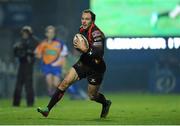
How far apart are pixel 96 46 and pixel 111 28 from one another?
32.3 feet

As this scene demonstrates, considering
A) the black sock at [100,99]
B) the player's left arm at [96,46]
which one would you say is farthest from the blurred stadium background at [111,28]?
the player's left arm at [96,46]

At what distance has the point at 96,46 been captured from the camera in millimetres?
11727

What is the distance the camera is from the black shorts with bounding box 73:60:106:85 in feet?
39.0

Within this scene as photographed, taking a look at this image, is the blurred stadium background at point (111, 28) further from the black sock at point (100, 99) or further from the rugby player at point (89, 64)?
the rugby player at point (89, 64)

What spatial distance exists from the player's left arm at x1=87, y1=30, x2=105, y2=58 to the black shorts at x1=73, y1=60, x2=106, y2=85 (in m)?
0.26

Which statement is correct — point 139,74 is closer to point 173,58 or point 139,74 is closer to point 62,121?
point 173,58

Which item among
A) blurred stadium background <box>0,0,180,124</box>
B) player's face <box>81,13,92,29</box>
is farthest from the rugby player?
blurred stadium background <box>0,0,180,124</box>

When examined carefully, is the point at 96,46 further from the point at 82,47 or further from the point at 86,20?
the point at 86,20

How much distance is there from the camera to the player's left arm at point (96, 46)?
38.4 feet

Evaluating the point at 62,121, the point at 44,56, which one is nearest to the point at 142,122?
the point at 62,121

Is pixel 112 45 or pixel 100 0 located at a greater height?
pixel 100 0

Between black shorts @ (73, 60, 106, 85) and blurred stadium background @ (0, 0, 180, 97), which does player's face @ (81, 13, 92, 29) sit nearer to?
black shorts @ (73, 60, 106, 85)

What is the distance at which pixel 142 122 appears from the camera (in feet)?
38.0

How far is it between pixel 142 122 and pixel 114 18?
33.6 feet
